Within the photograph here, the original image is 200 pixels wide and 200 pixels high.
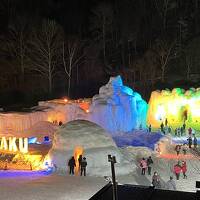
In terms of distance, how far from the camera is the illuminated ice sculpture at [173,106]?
41750 millimetres

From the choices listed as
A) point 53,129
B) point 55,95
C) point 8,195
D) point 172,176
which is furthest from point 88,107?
point 8,195

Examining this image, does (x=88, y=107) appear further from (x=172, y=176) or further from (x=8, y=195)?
(x=8, y=195)

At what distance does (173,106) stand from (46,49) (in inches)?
641

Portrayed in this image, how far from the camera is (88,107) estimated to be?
41094 mm

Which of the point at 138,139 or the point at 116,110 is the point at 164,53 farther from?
the point at 138,139

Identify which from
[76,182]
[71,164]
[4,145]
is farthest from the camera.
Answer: [4,145]

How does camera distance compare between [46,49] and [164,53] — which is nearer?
[46,49]

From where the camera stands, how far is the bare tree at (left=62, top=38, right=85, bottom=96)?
51.1 m

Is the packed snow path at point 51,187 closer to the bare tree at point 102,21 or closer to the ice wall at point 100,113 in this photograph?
the ice wall at point 100,113

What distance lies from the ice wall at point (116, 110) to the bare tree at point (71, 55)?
38.2 ft

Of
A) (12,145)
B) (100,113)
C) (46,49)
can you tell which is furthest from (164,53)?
(12,145)

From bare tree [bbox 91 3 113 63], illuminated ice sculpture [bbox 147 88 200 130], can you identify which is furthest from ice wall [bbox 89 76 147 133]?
bare tree [bbox 91 3 113 63]

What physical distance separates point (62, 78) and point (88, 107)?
13.7 meters

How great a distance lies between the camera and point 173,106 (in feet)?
139
